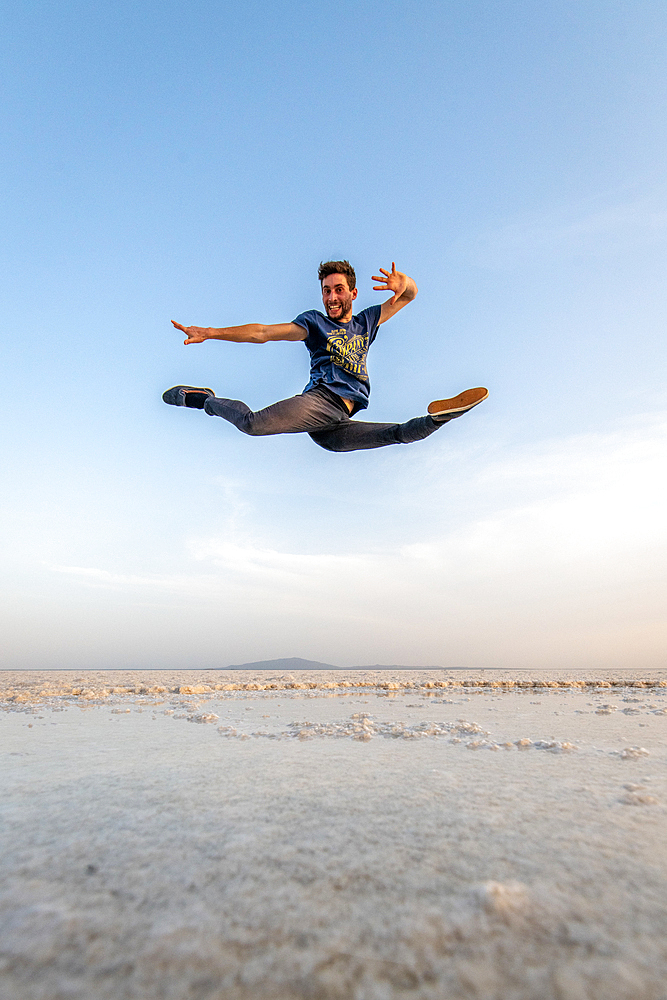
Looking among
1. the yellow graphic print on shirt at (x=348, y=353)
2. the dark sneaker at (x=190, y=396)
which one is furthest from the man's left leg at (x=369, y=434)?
the dark sneaker at (x=190, y=396)

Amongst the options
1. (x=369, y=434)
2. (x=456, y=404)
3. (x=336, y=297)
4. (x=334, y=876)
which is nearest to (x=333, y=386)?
(x=369, y=434)

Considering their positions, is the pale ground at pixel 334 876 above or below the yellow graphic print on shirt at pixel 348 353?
below

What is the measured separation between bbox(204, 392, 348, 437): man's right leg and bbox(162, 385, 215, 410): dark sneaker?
1.58ft

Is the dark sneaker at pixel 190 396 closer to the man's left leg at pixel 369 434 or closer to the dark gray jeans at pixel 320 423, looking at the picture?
the dark gray jeans at pixel 320 423

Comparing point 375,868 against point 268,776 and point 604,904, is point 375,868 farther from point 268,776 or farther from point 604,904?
point 268,776

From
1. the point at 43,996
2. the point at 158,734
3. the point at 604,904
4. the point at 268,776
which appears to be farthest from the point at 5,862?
the point at 158,734

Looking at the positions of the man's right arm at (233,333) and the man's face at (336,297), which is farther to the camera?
the man's face at (336,297)

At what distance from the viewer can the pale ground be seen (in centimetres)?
85

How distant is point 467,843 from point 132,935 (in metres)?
0.93

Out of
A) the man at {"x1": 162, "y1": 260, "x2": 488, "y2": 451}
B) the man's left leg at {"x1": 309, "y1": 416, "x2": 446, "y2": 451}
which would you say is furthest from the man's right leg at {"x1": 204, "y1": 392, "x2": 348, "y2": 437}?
the man's left leg at {"x1": 309, "y1": 416, "x2": 446, "y2": 451}

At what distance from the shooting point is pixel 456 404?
172 inches

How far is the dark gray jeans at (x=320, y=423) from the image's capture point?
15.0 ft

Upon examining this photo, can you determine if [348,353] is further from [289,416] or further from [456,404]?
[456,404]

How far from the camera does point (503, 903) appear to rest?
42.3 inches
